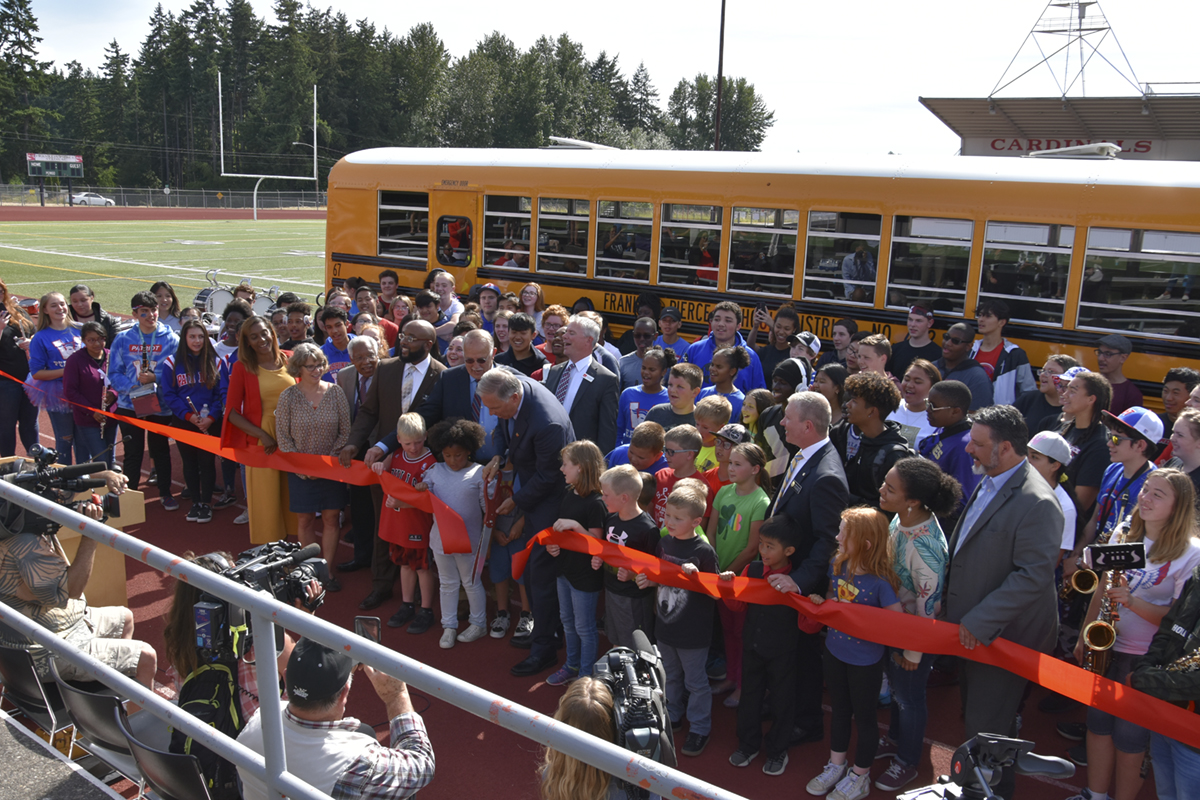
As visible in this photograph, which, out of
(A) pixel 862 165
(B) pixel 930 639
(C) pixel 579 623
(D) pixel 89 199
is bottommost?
(C) pixel 579 623

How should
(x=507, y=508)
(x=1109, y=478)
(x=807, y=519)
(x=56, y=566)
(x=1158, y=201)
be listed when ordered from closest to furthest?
(x=56, y=566)
(x=807, y=519)
(x=1109, y=478)
(x=507, y=508)
(x=1158, y=201)

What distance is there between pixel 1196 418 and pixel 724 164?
21.1 ft

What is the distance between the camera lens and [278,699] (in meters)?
2.43

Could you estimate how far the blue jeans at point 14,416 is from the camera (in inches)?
337

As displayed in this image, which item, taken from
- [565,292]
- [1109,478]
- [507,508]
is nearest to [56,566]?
[507,508]

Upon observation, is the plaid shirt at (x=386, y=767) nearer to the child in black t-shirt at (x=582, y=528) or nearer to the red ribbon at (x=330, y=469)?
the child in black t-shirt at (x=582, y=528)

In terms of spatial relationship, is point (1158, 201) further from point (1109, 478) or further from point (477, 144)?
point (477, 144)

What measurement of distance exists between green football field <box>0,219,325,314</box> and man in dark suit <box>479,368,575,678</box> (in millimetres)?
18558

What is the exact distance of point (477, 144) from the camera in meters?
74.1

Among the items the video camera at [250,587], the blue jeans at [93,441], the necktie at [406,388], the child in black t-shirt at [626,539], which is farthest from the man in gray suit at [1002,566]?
the blue jeans at [93,441]

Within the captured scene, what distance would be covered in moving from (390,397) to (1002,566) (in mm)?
4482

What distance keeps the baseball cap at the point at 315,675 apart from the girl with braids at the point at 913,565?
9.16 feet

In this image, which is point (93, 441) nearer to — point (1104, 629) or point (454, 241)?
point (454, 241)

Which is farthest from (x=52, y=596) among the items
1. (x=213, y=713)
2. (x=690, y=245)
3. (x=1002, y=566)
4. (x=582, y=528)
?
(x=690, y=245)
